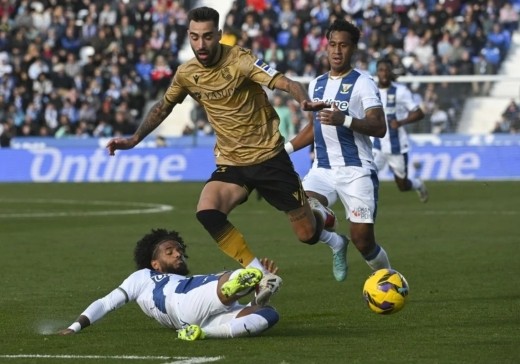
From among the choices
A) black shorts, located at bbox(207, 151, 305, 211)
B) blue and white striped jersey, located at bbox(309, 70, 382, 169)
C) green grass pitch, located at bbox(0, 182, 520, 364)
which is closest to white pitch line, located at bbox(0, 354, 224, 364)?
green grass pitch, located at bbox(0, 182, 520, 364)

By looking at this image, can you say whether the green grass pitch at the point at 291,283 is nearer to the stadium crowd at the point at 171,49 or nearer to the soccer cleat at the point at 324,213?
the soccer cleat at the point at 324,213

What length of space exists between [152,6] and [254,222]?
65.4 ft

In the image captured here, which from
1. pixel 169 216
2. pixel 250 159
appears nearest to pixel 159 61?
pixel 169 216

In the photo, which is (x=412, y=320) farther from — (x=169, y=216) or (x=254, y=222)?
(x=169, y=216)

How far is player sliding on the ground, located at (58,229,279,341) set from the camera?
29.7 feet

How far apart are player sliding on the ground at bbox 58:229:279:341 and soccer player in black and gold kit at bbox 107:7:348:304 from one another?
775mm

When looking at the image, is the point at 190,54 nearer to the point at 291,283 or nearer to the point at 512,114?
the point at 512,114

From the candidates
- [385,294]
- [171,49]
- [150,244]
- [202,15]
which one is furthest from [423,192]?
[171,49]

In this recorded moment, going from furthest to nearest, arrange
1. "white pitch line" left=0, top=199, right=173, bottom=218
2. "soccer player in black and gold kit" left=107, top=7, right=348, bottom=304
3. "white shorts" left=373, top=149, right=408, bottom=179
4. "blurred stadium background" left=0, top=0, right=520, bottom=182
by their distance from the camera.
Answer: "blurred stadium background" left=0, top=0, right=520, bottom=182 → "white pitch line" left=0, top=199, right=173, bottom=218 → "white shorts" left=373, top=149, right=408, bottom=179 → "soccer player in black and gold kit" left=107, top=7, right=348, bottom=304

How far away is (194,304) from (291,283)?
426 cm

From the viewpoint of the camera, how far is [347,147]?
39.0 feet

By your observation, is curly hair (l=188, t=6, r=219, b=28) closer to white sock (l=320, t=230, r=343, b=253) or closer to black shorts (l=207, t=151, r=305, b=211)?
black shorts (l=207, t=151, r=305, b=211)

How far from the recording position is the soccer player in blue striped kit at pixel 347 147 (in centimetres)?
1153

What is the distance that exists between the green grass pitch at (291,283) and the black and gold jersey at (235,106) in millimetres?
1415
